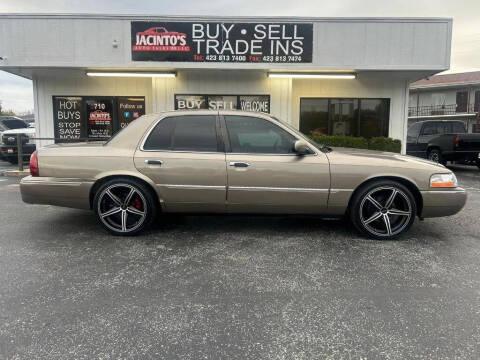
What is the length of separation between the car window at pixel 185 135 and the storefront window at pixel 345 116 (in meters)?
7.85

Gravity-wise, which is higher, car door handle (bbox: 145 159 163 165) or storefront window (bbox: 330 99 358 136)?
storefront window (bbox: 330 99 358 136)

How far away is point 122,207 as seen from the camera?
4.50 m

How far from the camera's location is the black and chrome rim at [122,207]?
14.7 ft

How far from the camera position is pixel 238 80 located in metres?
11.3

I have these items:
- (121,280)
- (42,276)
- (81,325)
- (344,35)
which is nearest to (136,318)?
(81,325)

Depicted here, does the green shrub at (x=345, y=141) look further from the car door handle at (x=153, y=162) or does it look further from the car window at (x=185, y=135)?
the car door handle at (x=153, y=162)

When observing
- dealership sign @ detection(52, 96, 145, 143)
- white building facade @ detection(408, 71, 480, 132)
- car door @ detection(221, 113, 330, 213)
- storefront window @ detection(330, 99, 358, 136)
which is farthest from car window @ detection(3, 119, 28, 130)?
white building facade @ detection(408, 71, 480, 132)

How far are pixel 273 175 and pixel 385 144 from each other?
307 inches

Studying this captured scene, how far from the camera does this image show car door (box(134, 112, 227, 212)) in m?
4.36

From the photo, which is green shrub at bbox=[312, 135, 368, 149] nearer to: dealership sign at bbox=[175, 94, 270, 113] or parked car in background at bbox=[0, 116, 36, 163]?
dealership sign at bbox=[175, 94, 270, 113]

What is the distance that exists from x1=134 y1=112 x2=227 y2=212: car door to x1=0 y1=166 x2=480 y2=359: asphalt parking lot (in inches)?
19.6

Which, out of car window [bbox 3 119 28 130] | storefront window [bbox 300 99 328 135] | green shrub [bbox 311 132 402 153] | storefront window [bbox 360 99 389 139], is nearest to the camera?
green shrub [bbox 311 132 402 153]

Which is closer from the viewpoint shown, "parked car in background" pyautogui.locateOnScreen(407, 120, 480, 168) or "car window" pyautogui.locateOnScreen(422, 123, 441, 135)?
"parked car in background" pyautogui.locateOnScreen(407, 120, 480, 168)

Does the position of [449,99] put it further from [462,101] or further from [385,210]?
[385,210]
